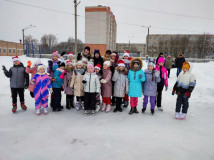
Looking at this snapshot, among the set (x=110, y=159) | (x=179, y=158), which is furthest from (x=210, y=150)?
(x=110, y=159)

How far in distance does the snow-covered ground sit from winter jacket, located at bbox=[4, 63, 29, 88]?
0.80m

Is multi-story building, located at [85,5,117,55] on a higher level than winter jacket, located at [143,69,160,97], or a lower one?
higher

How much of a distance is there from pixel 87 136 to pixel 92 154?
59cm

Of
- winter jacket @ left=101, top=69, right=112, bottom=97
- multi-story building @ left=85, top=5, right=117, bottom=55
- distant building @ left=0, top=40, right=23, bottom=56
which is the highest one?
multi-story building @ left=85, top=5, right=117, bottom=55

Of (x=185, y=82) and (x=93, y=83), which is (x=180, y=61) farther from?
(x=93, y=83)

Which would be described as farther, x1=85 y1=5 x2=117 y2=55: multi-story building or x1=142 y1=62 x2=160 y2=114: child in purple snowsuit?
x1=85 y1=5 x2=117 y2=55: multi-story building

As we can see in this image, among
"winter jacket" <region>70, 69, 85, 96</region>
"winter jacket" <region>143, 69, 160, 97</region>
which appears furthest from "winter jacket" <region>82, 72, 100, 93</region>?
"winter jacket" <region>143, 69, 160, 97</region>

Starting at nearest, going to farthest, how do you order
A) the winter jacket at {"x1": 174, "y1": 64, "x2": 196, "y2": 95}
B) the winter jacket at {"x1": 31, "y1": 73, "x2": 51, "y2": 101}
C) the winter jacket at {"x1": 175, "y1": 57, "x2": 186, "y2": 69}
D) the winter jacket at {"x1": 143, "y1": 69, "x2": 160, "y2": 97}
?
the winter jacket at {"x1": 174, "y1": 64, "x2": 196, "y2": 95}, the winter jacket at {"x1": 31, "y1": 73, "x2": 51, "y2": 101}, the winter jacket at {"x1": 143, "y1": 69, "x2": 160, "y2": 97}, the winter jacket at {"x1": 175, "y1": 57, "x2": 186, "y2": 69}

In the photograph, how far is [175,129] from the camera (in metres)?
3.48

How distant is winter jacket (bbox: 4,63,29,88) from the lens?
4137mm

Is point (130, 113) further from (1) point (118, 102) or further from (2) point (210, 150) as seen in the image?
(2) point (210, 150)

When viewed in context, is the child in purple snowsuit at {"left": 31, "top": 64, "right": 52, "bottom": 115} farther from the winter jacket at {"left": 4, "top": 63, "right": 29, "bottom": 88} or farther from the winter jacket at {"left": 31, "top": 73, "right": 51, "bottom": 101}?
the winter jacket at {"left": 4, "top": 63, "right": 29, "bottom": 88}

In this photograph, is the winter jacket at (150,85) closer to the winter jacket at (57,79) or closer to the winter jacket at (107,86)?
the winter jacket at (107,86)

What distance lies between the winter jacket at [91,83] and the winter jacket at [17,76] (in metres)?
1.68
